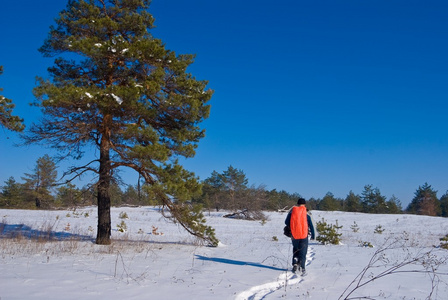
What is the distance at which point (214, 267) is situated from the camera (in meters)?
7.14

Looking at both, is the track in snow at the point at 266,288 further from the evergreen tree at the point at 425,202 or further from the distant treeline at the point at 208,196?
the evergreen tree at the point at 425,202

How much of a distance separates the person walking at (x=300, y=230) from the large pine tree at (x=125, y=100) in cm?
382

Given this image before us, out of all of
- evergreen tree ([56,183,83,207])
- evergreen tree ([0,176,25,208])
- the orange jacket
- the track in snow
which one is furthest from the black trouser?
evergreen tree ([0,176,25,208])

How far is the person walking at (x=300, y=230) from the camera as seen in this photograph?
7.00m

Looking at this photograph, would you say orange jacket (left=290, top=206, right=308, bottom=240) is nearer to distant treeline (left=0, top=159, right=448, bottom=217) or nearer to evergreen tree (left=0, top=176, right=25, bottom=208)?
distant treeline (left=0, top=159, right=448, bottom=217)

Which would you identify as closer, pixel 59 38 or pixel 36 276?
pixel 36 276

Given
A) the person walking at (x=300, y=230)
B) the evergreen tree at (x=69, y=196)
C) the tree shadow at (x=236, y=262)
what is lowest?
the tree shadow at (x=236, y=262)

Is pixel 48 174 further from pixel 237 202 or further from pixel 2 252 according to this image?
pixel 2 252

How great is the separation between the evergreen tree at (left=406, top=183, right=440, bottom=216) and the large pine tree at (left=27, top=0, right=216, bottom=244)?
58.0m

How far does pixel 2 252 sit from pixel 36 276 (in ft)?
11.2

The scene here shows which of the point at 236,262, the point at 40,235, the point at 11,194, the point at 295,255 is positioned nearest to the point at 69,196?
the point at 40,235

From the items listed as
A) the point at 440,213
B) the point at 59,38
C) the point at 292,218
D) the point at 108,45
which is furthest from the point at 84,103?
the point at 440,213

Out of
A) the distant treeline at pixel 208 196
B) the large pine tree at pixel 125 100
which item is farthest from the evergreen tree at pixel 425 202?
the large pine tree at pixel 125 100

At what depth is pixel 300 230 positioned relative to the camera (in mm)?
7223
